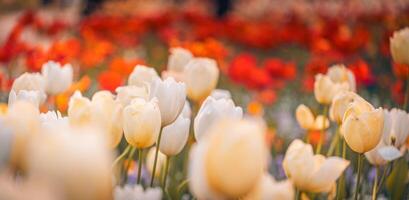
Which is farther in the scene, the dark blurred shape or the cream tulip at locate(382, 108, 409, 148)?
the dark blurred shape

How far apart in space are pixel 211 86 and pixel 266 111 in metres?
2.53

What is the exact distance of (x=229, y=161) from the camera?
0.64m

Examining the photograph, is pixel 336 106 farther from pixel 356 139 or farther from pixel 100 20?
pixel 100 20

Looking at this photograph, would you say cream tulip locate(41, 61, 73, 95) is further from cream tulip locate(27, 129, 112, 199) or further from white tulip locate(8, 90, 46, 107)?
cream tulip locate(27, 129, 112, 199)

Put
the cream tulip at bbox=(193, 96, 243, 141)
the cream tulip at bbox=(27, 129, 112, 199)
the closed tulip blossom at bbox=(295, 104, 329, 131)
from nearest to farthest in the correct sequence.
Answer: the cream tulip at bbox=(27, 129, 112, 199)
the cream tulip at bbox=(193, 96, 243, 141)
the closed tulip blossom at bbox=(295, 104, 329, 131)

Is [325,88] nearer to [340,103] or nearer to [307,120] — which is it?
[307,120]

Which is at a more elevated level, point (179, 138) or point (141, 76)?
point (141, 76)

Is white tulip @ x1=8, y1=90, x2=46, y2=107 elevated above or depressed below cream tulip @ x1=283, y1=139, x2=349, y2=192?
above

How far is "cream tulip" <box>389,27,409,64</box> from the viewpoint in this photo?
1473mm

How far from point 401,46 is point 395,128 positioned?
327mm

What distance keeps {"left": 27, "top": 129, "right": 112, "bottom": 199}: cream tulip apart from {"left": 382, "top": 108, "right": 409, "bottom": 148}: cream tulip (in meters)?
0.80

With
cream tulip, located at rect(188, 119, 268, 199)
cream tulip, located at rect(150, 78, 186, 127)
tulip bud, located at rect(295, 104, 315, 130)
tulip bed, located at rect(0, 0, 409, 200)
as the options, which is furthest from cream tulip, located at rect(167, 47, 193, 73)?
cream tulip, located at rect(188, 119, 268, 199)

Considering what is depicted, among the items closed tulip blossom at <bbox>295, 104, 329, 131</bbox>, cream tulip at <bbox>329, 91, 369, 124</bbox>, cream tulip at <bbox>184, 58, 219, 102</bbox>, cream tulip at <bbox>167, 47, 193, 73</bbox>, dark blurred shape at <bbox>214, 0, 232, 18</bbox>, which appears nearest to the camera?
cream tulip at <bbox>329, 91, 369, 124</bbox>

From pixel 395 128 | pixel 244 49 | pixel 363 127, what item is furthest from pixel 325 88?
pixel 244 49
